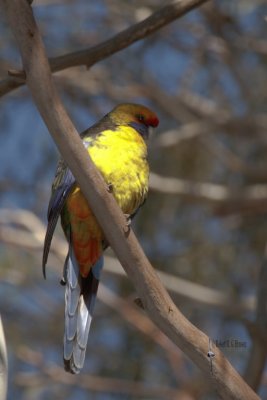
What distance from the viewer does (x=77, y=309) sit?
7.40 ft

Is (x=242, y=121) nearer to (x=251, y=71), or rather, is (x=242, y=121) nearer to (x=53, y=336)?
(x=251, y=71)

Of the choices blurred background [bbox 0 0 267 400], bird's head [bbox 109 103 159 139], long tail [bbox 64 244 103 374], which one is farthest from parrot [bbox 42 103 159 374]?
blurred background [bbox 0 0 267 400]

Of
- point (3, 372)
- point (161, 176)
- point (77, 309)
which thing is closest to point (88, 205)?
point (77, 309)

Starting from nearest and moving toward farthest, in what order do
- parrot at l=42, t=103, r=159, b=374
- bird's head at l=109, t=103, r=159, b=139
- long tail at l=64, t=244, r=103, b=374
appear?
1. long tail at l=64, t=244, r=103, b=374
2. parrot at l=42, t=103, r=159, b=374
3. bird's head at l=109, t=103, r=159, b=139

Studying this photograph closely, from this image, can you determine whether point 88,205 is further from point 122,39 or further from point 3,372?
point 3,372

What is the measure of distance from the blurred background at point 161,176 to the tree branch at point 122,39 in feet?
5.73

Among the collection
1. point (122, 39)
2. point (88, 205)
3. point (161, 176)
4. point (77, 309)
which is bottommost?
point (161, 176)

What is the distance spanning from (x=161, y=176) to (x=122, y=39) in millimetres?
2081

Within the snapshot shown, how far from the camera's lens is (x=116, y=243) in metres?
1.89

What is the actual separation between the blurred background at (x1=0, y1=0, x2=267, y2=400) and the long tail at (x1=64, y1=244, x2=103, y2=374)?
6.04ft

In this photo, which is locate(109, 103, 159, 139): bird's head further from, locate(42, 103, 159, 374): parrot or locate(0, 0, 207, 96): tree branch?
locate(0, 0, 207, 96): tree branch

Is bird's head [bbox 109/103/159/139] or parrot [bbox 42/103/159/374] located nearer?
parrot [bbox 42/103/159/374]

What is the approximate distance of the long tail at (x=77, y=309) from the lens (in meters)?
2.11

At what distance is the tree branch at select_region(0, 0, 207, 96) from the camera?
92.9 inches
